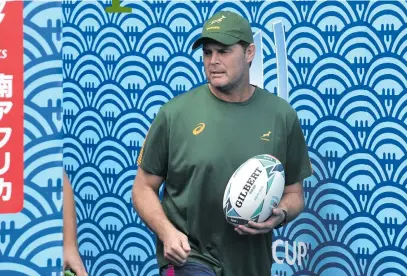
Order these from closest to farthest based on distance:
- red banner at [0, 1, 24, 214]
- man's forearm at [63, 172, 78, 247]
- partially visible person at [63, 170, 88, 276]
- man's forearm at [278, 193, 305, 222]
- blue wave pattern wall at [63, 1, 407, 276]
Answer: red banner at [0, 1, 24, 214]
partially visible person at [63, 170, 88, 276]
man's forearm at [63, 172, 78, 247]
man's forearm at [278, 193, 305, 222]
blue wave pattern wall at [63, 1, 407, 276]

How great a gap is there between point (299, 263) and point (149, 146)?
144 cm

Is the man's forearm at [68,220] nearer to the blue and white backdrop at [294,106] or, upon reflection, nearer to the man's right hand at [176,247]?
the man's right hand at [176,247]

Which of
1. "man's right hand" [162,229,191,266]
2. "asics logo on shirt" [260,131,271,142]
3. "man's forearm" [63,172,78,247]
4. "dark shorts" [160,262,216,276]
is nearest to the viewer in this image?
"man's forearm" [63,172,78,247]

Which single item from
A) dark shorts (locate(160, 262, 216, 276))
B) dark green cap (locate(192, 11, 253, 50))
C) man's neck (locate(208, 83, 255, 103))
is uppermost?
dark green cap (locate(192, 11, 253, 50))

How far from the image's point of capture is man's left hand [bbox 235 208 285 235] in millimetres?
4043

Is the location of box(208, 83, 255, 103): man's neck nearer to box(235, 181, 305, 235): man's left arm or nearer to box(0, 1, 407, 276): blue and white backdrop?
box(235, 181, 305, 235): man's left arm

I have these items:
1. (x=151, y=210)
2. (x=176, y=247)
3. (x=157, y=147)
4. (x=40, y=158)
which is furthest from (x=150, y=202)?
(x=40, y=158)

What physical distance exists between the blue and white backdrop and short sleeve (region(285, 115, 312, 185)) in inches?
29.2

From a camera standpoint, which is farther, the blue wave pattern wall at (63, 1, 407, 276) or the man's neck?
the blue wave pattern wall at (63, 1, 407, 276)

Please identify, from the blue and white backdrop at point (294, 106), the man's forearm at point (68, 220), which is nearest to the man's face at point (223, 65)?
the blue and white backdrop at point (294, 106)

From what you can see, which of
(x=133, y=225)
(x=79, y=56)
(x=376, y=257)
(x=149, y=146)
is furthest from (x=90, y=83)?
(x=376, y=257)

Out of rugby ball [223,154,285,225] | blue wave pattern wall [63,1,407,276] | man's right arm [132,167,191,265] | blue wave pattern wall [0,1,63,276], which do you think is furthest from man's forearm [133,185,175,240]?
blue wave pattern wall [0,1,63,276]

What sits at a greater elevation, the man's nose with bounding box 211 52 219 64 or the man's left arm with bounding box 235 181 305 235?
the man's nose with bounding box 211 52 219 64

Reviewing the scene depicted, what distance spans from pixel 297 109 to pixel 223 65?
41.0 inches
